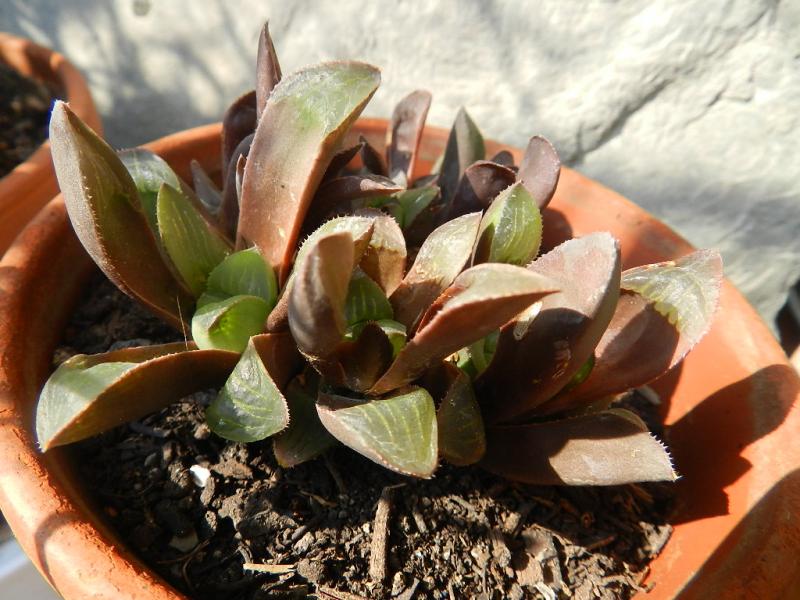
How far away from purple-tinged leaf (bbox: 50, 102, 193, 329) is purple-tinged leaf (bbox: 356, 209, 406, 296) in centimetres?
25

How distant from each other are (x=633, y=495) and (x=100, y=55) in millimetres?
1754

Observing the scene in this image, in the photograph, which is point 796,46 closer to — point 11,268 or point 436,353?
point 436,353

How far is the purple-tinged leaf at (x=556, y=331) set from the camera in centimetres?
65

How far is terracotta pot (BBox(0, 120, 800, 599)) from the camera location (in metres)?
0.68

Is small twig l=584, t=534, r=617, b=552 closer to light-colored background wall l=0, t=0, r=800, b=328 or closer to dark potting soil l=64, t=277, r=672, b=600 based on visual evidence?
dark potting soil l=64, t=277, r=672, b=600

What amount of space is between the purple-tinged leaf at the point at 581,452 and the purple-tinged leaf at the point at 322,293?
282 millimetres

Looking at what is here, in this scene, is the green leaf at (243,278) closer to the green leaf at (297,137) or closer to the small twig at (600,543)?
the green leaf at (297,137)

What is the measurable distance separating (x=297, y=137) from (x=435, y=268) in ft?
0.74

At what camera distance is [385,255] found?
2.58 ft

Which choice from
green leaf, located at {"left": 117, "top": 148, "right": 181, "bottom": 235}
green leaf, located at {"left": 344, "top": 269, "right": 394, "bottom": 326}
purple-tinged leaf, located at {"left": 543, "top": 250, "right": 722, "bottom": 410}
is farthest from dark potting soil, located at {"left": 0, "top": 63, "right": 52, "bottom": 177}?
purple-tinged leaf, located at {"left": 543, "top": 250, "right": 722, "bottom": 410}

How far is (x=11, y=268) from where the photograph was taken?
0.92 m

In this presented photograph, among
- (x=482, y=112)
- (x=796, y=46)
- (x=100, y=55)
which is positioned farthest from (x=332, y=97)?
(x=100, y=55)

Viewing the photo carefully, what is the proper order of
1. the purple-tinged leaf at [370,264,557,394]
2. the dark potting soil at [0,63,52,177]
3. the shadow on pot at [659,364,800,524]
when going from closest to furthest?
1. the purple-tinged leaf at [370,264,557,394]
2. the shadow on pot at [659,364,800,524]
3. the dark potting soil at [0,63,52,177]

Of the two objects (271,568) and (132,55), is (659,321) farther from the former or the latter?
(132,55)
